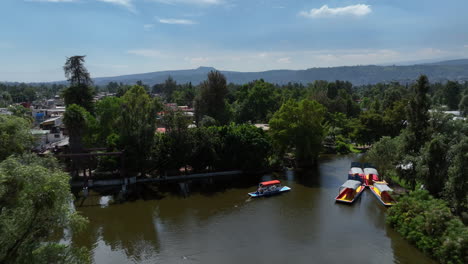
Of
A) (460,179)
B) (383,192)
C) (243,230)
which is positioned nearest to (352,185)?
(383,192)

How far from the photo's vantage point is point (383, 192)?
2894 centimetres

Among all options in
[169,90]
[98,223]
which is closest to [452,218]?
[98,223]

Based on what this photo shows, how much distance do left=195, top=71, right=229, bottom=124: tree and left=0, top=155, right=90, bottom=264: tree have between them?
148 ft

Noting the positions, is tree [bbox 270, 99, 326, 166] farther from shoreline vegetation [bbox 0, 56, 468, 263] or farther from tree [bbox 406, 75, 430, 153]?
tree [bbox 406, 75, 430, 153]

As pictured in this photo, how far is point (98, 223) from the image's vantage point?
25.8 metres

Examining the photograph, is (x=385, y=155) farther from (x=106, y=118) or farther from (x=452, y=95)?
(x=452, y=95)

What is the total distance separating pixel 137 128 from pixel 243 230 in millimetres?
16667

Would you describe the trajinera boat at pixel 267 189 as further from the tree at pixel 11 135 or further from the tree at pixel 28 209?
the tree at pixel 28 209

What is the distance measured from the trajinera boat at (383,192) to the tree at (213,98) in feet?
99.8

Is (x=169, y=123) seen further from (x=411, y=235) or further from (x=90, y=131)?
(x=411, y=235)

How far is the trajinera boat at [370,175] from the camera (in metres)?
33.8

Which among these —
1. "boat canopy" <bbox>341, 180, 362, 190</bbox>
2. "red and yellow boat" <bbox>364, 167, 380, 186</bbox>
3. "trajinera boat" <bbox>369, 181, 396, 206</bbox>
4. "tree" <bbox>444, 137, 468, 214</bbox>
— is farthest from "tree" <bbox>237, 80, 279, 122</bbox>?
"tree" <bbox>444, 137, 468, 214</bbox>

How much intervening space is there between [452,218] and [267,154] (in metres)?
22.4

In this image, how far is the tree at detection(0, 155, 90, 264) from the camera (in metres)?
9.65
